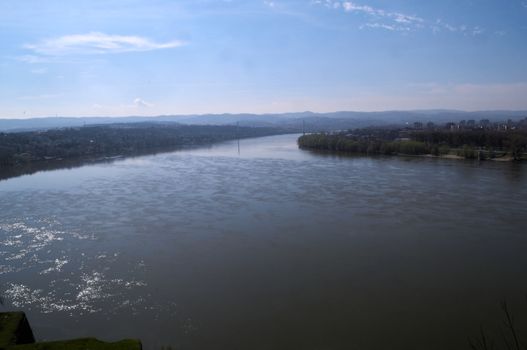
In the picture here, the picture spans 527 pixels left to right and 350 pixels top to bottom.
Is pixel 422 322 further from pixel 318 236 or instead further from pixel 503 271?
pixel 318 236

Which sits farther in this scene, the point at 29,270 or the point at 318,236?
the point at 318,236

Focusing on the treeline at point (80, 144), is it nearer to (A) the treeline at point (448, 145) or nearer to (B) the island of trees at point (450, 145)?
(A) the treeline at point (448, 145)

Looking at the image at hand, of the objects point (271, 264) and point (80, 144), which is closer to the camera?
A: point (271, 264)

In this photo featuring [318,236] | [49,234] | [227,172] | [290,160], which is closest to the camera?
[318,236]

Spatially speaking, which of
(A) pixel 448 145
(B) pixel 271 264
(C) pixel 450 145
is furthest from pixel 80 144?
(B) pixel 271 264

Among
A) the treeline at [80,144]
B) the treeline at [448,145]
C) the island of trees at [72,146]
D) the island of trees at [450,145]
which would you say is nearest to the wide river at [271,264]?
the island of trees at [450,145]

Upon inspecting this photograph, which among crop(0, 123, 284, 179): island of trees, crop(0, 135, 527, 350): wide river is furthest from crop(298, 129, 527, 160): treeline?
crop(0, 123, 284, 179): island of trees

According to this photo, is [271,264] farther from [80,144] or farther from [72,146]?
[80,144]

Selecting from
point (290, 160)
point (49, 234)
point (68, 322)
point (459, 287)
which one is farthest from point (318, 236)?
point (290, 160)
